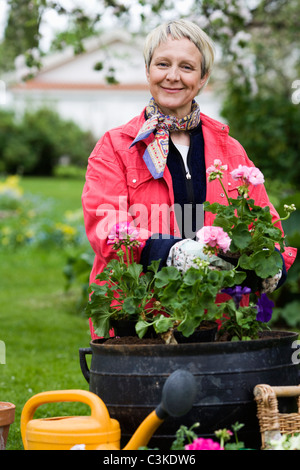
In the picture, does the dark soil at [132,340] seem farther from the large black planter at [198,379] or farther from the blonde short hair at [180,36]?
the blonde short hair at [180,36]

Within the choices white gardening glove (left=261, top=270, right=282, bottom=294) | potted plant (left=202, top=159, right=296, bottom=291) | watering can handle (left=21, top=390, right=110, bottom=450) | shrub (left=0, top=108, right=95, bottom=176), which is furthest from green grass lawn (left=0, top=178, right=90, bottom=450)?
shrub (left=0, top=108, right=95, bottom=176)

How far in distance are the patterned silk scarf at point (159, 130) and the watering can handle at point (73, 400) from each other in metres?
0.85

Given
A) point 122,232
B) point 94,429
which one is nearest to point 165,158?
point 122,232

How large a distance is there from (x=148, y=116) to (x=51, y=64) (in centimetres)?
3955

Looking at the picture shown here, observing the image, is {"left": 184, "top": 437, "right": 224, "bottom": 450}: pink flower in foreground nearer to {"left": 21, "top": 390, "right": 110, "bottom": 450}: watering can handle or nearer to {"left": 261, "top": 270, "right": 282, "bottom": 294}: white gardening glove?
{"left": 21, "top": 390, "right": 110, "bottom": 450}: watering can handle

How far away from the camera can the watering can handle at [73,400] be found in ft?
6.52

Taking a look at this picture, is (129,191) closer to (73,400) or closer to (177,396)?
(73,400)

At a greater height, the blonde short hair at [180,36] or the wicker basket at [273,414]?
the blonde short hair at [180,36]

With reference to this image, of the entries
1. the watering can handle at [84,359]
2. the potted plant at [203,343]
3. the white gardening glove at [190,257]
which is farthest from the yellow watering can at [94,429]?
the white gardening glove at [190,257]

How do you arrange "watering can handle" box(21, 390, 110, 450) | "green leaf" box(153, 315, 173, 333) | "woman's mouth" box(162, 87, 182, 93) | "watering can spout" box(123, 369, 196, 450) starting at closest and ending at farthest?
"watering can spout" box(123, 369, 196, 450) < "watering can handle" box(21, 390, 110, 450) < "green leaf" box(153, 315, 173, 333) < "woman's mouth" box(162, 87, 182, 93)

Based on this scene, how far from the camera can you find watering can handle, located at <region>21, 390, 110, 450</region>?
6.52ft

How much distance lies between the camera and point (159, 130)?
268cm

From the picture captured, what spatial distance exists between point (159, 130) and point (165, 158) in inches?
5.7

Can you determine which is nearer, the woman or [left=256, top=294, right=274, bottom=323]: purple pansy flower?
[left=256, top=294, right=274, bottom=323]: purple pansy flower
